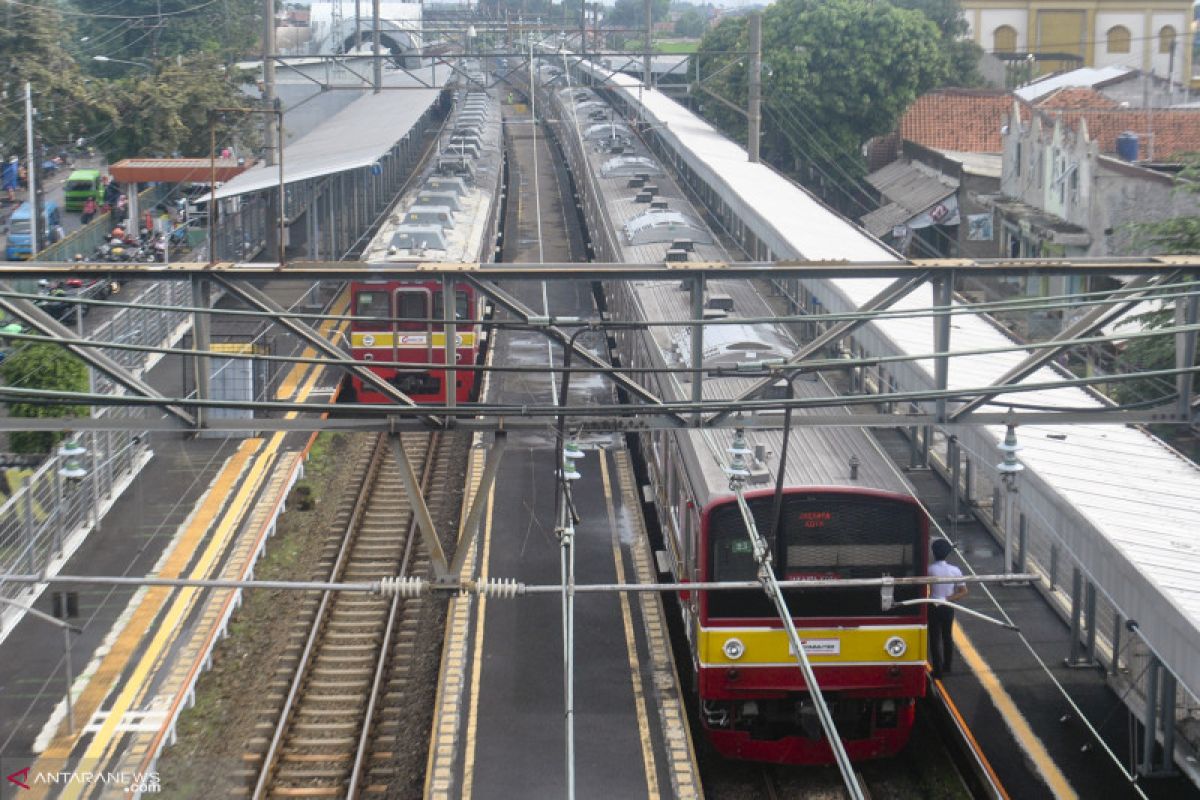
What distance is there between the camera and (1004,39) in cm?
4541

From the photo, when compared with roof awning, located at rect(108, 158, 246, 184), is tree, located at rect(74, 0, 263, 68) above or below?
above

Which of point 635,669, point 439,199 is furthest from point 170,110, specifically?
point 635,669

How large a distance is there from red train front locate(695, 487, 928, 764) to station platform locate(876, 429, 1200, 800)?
2.73 feet

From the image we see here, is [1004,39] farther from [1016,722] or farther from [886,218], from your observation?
[1016,722]

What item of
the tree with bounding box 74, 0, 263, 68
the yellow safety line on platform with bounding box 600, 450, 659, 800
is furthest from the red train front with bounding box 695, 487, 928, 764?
the tree with bounding box 74, 0, 263, 68

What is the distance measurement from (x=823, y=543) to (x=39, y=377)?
8.84 metres

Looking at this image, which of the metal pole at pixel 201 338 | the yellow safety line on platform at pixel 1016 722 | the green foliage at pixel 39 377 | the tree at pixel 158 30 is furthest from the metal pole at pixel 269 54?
the tree at pixel 158 30

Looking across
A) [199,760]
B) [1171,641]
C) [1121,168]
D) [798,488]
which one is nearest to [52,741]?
[199,760]

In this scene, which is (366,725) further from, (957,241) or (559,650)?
(957,241)

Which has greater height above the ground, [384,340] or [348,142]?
[348,142]

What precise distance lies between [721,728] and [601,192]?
1384 cm

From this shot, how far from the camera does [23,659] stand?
1080 centimetres

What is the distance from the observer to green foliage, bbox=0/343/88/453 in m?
13.8

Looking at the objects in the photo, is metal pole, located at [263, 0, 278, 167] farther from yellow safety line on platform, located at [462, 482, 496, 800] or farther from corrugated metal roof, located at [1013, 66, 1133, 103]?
corrugated metal roof, located at [1013, 66, 1133, 103]
